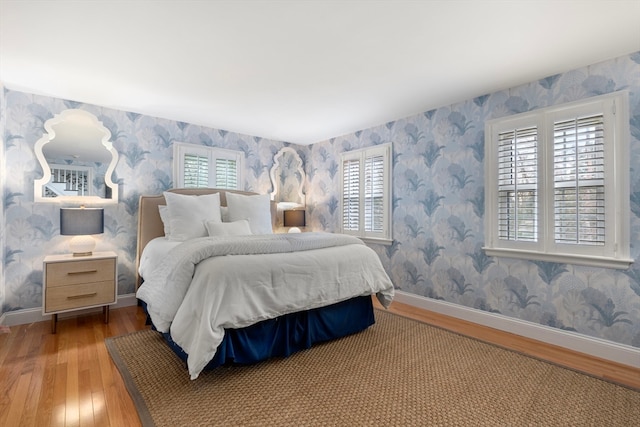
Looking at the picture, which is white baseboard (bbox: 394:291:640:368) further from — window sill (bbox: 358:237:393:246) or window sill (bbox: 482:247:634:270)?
window sill (bbox: 358:237:393:246)

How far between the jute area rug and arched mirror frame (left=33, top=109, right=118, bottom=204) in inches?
67.2

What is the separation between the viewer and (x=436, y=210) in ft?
11.5

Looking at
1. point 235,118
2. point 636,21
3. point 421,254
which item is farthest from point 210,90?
point 636,21

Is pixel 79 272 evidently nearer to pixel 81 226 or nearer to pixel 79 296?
pixel 79 296

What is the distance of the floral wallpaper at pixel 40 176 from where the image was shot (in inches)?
119

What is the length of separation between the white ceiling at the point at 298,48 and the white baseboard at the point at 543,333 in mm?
2169

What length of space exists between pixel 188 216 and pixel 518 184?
3.25 meters

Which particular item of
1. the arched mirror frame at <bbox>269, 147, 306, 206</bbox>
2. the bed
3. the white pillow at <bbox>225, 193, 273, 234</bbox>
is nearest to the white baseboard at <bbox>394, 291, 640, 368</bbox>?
the bed

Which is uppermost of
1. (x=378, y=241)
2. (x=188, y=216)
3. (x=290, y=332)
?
(x=188, y=216)

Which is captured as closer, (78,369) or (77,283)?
(78,369)

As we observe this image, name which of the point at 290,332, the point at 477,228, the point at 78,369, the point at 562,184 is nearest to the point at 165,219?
the point at 78,369

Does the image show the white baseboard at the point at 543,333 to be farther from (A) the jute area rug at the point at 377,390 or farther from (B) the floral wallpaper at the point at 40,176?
(B) the floral wallpaper at the point at 40,176

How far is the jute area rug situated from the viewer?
1.63 meters

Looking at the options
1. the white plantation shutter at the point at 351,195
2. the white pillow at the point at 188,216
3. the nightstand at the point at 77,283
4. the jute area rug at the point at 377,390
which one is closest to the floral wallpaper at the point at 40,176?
the nightstand at the point at 77,283
